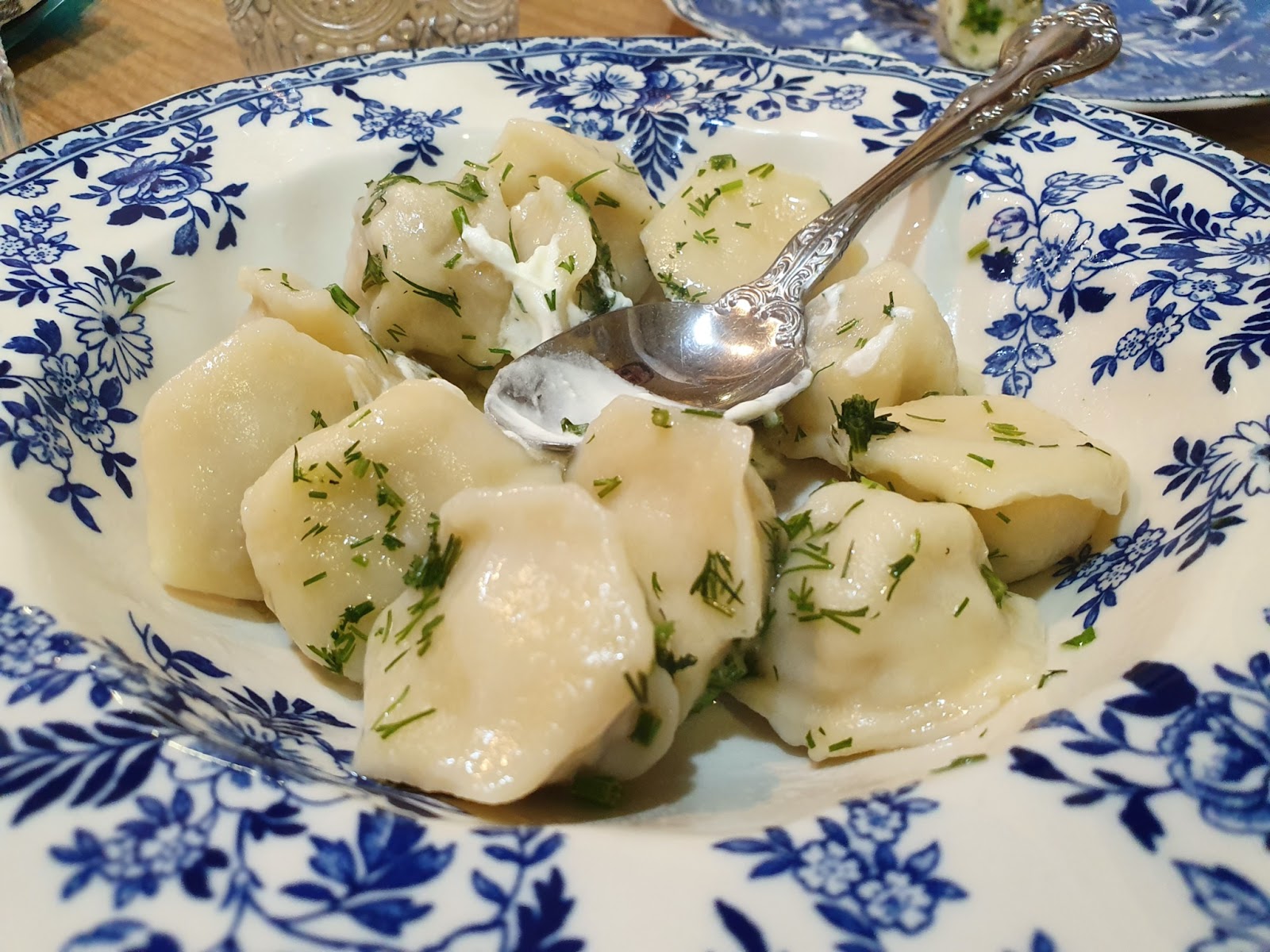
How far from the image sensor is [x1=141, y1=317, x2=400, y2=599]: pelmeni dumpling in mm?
1254

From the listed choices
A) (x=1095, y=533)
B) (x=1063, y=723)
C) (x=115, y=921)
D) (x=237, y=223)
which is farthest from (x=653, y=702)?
(x=237, y=223)

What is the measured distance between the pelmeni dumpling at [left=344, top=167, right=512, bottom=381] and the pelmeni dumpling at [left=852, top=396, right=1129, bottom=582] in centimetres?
68

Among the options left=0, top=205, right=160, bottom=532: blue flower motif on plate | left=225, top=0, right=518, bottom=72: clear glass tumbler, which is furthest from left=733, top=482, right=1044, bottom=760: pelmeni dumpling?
left=225, top=0, right=518, bottom=72: clear glass tumbler

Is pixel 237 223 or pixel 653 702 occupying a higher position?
pixel 237 223

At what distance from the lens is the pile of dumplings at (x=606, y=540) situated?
994 mm

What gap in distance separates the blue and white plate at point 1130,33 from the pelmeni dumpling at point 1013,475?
1448mm

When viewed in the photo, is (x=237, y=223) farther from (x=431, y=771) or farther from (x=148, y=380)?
(x=431, y=771)

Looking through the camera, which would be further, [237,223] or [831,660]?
[237,223]

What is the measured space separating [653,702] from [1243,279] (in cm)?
103

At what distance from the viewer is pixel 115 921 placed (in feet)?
2.36

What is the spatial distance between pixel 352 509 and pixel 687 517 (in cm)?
42

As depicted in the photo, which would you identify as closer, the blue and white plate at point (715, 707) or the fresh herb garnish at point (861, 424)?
the blue and white plate at point (715, 707)

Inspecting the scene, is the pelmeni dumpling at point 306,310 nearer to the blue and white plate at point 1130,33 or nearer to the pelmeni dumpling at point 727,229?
the pelmeni dumpling at point 727,229

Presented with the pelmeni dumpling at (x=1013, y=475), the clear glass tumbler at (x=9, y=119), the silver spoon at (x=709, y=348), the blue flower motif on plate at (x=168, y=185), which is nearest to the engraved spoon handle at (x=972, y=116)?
the silver spoon at (x=709, y=348)
